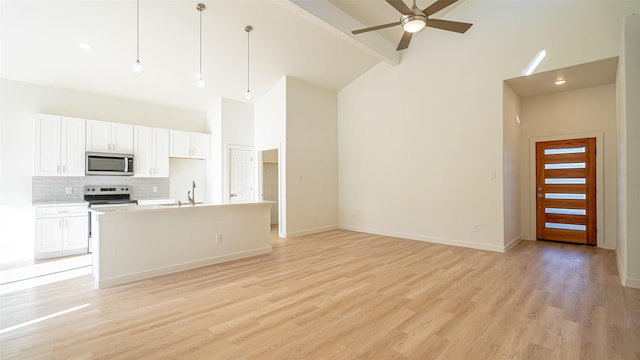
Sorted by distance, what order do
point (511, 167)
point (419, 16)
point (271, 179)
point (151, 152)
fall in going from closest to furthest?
point (419, 16)
point (511, 167)
point (151, 152)
point (271, 179)

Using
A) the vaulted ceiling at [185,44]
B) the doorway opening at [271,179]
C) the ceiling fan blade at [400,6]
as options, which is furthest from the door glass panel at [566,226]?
the doorway opening at [271,179]

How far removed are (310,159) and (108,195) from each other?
4.19m

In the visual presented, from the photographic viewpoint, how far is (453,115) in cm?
551

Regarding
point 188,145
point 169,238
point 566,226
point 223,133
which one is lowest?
point 566,226

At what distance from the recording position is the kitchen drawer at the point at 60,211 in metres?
4.68

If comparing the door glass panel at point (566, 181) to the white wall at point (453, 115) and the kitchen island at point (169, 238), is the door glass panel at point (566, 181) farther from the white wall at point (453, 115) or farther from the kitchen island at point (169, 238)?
the kitchen island at point (169, 238)

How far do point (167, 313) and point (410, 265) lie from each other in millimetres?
3149

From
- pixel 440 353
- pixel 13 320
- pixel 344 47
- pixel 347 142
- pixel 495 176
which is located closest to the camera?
pixel 440 353

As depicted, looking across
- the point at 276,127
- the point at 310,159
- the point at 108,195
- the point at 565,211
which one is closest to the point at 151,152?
the point at 108,195

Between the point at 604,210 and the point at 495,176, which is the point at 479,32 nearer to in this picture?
the point at 495,176

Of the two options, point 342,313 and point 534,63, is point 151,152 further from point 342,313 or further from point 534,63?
point 534,63

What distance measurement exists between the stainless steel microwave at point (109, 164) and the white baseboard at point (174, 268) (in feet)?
9.05

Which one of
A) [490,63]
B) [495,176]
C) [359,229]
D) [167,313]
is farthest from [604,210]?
[167,313]

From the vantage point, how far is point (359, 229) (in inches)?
277
